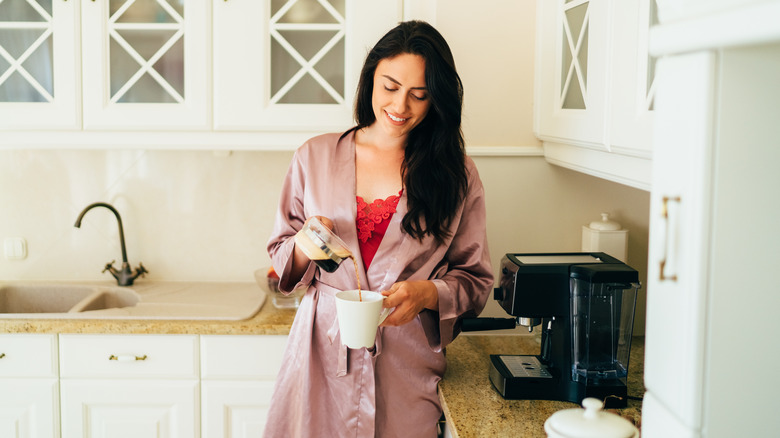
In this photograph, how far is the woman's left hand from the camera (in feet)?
5.47

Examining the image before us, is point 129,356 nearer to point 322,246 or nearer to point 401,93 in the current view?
point 322,246

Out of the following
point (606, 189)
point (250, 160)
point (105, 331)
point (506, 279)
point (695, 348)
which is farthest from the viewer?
point (250, 160)

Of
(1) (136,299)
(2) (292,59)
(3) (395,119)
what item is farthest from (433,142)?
(1) (136,299)

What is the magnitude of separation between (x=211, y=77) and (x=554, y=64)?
104cm

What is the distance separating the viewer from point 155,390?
7.48 feet

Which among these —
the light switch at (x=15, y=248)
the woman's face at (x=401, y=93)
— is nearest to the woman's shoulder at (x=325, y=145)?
the woman's face at (x=401, y=93)

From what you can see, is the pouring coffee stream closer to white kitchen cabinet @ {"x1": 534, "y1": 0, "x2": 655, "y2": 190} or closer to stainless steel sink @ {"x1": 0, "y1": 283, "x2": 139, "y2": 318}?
white kitchen cabinet @ {"x1": 534, "y1": 0, "x2": 655, "y2": 190}

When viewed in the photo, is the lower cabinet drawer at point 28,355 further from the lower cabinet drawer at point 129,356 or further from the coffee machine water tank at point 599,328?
the coffee machine water tank at point 599,328

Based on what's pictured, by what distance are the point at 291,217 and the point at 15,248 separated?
1.33 meters

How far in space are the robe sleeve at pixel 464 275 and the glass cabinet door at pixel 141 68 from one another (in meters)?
0.91

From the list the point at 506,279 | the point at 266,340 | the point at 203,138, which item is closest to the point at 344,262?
the point at 506,279

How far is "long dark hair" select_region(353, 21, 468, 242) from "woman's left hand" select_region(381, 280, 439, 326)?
0.13 m

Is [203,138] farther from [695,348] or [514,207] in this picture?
[695,348]

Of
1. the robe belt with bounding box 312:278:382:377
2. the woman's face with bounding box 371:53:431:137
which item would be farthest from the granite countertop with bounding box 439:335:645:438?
the woman's face with bounding box 371:53:431:137
